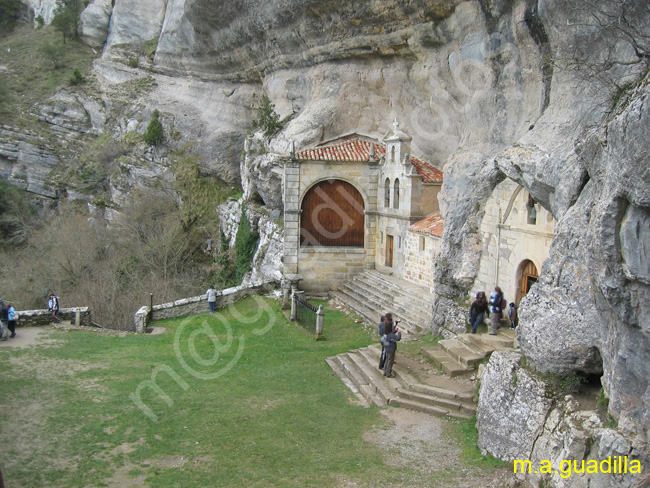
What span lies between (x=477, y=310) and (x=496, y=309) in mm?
595

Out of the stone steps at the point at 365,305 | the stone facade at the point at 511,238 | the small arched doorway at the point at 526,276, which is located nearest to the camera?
the stone facade at the point at 511,238

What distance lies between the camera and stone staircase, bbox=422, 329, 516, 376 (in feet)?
38.5

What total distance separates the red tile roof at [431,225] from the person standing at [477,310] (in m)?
4.23

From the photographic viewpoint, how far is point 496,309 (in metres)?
12.6

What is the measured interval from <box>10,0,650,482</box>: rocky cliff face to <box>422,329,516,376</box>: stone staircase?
6.55 ft

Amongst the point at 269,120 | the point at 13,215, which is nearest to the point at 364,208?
the point at 269,120

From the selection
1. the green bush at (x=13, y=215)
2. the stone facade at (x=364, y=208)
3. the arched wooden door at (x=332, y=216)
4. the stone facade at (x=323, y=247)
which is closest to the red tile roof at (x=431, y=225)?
the stone facade at (x=364, y=208)

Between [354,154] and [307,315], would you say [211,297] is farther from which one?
[354,154]

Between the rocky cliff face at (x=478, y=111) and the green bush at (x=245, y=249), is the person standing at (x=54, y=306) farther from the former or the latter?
the rocky cliff face at (x=478, y=111)

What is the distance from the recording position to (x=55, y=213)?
35.1 meters

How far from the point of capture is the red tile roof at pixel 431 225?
685 inches

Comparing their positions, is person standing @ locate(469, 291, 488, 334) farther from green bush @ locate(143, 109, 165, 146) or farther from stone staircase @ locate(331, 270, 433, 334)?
green bush @ locate(143, 109, 165, 146)

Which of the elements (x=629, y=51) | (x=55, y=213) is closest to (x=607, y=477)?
(x=629, y=51)

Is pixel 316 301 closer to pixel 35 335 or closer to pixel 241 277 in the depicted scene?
pixel 241 277
